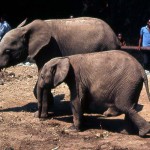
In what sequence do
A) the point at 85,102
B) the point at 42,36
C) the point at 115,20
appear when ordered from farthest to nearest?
the point at 115,20
the point at 42,36
the point at 85,102

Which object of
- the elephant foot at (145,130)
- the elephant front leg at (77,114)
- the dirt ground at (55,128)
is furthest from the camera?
the elephant front leg at (77,114)

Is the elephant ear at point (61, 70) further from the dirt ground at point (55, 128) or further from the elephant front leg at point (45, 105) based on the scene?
the elephant front leg at point (45, 105)

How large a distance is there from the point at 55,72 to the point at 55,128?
1.01 m

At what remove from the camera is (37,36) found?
1123 cm

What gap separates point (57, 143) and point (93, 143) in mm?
571

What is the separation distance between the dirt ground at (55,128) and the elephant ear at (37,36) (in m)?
1.23

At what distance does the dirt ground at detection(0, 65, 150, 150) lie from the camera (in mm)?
9477

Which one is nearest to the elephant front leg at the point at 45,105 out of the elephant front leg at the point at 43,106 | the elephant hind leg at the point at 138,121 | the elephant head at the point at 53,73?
the elephant front leg at the point at 43,106

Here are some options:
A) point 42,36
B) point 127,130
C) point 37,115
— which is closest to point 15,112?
point 37,115

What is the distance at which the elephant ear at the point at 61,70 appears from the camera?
9.94 meters

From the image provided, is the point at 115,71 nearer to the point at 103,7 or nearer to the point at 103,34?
the point at 103,34

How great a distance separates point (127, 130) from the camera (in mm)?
10141

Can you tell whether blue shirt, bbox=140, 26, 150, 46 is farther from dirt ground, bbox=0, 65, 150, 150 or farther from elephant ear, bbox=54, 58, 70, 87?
elephant ear, bbox=54, 58, 70, 87

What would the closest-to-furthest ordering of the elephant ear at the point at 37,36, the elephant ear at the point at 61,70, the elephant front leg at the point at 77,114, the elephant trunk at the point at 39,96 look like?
1. the elephant ear at the point at 61,70
2. the elephant front leg at the point at 77,114
3. the elephant trunk at the point at 39,96
4. the elephant ear at the point at 37,36
